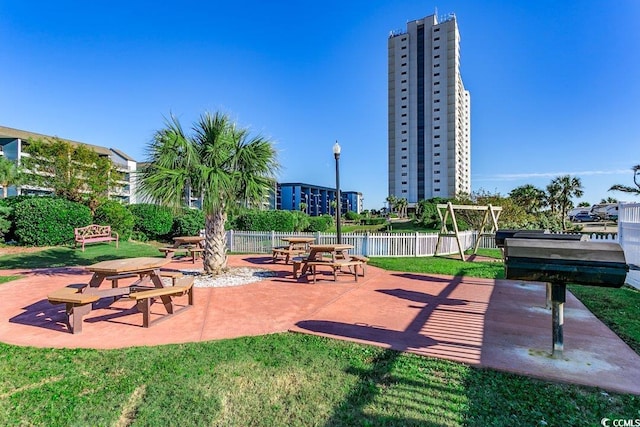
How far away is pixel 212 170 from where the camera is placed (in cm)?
851

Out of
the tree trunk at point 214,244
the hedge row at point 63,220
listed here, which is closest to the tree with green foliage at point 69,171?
the hedge row at point 63,220

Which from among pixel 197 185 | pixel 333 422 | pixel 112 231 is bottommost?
pixel 333 422

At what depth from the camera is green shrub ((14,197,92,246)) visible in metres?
14.6

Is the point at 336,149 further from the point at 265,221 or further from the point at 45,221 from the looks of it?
the point at 45,221

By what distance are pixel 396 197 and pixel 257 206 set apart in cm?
7910

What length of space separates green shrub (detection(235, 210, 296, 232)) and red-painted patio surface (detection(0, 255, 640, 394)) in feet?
38.2

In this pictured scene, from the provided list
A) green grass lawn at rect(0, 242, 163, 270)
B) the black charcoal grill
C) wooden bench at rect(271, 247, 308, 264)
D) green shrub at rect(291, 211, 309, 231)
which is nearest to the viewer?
the black charcoal grill

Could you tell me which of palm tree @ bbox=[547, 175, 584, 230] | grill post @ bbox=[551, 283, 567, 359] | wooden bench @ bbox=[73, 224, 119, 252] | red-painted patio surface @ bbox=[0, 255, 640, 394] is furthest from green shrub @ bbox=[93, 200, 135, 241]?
palm tree @ bbox=[547, 175, 584, 230]

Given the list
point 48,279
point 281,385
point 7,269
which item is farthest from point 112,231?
point 281,385

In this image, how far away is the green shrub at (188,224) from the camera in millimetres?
19703

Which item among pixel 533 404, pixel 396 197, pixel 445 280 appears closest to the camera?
pixel 533 404

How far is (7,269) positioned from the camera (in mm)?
10594

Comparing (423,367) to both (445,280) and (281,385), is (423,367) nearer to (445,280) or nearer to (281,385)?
(281,385)

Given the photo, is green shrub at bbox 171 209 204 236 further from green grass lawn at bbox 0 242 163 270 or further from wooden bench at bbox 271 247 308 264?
wooden bench at bbox 271 247 308 264
